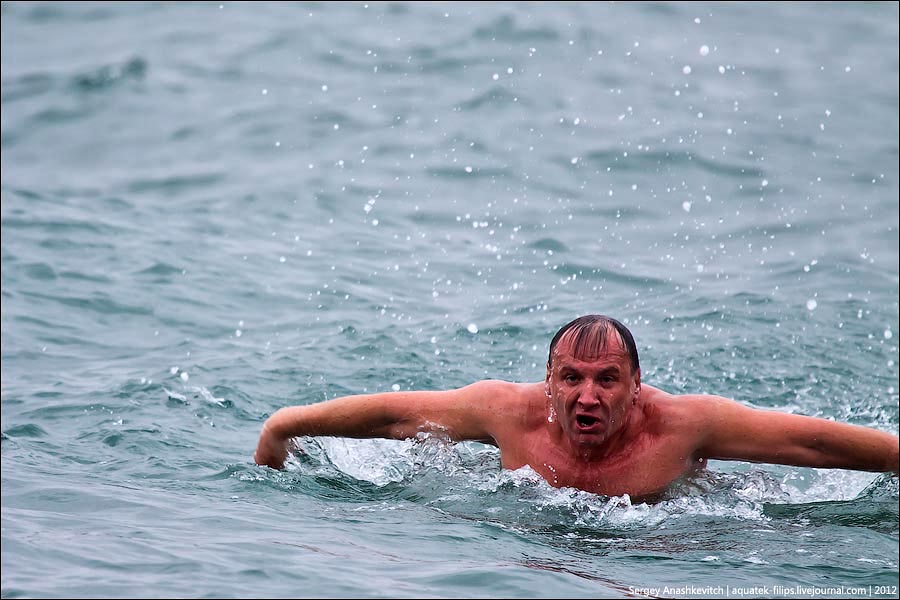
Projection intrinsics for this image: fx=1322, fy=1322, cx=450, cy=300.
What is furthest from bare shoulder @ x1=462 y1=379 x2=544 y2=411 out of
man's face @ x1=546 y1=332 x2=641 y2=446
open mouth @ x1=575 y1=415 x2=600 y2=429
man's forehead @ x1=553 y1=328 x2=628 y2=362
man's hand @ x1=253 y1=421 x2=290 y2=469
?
man's hand @ x1=253 y1=421 x2=290 y2=469

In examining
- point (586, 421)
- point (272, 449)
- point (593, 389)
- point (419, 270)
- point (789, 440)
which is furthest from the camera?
point (419, 270)

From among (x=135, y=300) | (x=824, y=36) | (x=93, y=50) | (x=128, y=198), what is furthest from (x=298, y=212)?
(x=824, y=36)

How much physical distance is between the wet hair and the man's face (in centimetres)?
2

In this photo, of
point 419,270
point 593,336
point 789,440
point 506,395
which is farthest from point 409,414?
point 419,270

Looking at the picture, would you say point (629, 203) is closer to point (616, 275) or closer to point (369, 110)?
point (616, 275)

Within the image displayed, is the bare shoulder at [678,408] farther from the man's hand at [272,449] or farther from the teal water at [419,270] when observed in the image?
the man's hand at [272,449]

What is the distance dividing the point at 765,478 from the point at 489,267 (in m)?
5.61

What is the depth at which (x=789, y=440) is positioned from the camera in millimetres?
6602

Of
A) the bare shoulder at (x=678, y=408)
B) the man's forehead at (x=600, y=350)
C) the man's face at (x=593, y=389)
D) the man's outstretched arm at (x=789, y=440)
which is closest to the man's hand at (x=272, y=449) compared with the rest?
the man's face at (x=593, y=389)

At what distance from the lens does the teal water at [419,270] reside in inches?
249

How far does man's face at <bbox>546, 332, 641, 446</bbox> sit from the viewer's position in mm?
6691

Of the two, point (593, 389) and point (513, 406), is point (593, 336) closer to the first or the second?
point (593, 389)

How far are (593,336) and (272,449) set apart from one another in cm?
199

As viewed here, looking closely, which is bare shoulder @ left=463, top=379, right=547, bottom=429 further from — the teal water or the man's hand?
the man's hand
